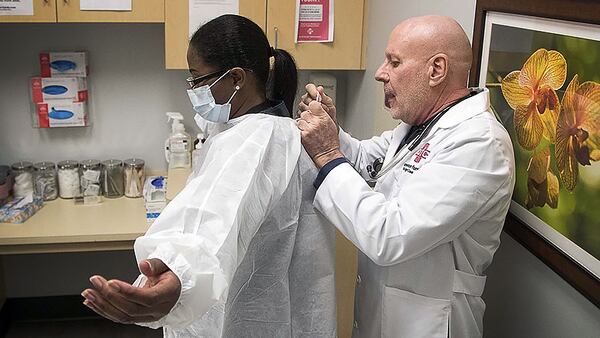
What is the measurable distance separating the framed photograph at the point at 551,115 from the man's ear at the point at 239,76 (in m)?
0.63

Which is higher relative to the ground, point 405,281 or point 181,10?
point 181,10

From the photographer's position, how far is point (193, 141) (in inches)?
122

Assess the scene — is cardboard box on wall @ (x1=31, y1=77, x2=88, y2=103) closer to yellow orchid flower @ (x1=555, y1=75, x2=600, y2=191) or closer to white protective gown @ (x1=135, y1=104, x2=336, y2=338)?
white protective gown @ (x1=135, y1=104, x2=336, y2=338)

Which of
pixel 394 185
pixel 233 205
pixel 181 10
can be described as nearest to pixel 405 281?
pixel 394 185

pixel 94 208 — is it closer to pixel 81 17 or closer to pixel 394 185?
pixel 81 17

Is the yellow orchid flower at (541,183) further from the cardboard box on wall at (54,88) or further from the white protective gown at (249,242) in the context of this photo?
the cardboard box on wall at (54,88)

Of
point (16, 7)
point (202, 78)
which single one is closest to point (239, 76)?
point (202, 78)

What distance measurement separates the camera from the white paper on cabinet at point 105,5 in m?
2.59

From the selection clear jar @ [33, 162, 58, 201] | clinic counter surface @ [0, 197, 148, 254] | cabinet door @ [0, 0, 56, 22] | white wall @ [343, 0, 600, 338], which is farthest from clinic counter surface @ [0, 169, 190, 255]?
white wall @ [343, 0, 600, 338]

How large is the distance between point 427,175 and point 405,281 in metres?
0.28

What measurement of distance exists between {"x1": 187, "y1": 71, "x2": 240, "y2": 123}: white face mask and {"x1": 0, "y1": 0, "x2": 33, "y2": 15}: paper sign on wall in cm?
144

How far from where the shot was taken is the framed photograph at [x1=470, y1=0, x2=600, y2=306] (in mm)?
1249

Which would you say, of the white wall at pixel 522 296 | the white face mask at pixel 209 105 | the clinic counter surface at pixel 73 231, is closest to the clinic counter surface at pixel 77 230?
the clinic counter surface at pixel 73 231

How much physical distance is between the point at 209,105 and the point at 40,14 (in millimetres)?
1460
